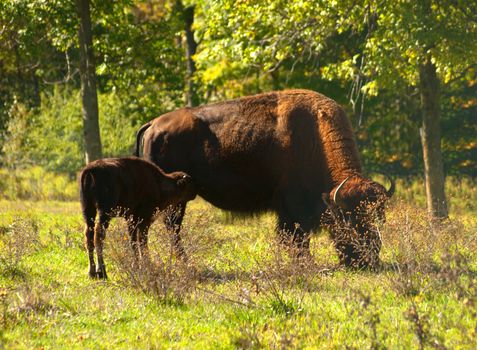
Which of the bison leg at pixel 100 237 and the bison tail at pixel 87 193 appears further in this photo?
the bison tail at pixel 87 193

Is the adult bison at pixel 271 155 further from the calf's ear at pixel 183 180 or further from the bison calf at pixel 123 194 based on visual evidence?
the calf's ear at pixel 183 180

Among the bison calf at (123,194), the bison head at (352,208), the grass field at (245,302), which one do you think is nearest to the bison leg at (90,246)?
the bison calf at (123,194)

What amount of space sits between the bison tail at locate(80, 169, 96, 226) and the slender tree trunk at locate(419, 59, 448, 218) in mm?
9748

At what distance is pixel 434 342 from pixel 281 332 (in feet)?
5.08

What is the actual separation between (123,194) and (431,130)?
9.69 meters

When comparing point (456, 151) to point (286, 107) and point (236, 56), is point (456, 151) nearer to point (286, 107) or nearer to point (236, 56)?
point (236, 56)

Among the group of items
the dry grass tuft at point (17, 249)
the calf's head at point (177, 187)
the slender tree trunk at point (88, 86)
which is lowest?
the dry grass tuft at point (17, 249)

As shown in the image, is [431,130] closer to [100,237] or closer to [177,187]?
[177,187]

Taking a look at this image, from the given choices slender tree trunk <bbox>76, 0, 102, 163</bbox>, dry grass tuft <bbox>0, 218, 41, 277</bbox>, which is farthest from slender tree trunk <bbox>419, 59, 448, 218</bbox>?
dry grass tuft <bbox>0, 218, 41, 277</bbox>

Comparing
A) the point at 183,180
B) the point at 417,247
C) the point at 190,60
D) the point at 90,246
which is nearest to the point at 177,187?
the point at 183,180

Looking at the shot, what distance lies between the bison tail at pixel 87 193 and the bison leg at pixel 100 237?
250mm

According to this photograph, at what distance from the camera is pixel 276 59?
2098 cm

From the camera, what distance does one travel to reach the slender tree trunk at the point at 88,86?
698 inches

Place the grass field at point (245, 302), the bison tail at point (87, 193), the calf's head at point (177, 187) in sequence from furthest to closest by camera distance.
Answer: the calf's head at point (177, 187)
the bison tail at point (87, 193)
the grass field at point (245, 302)
